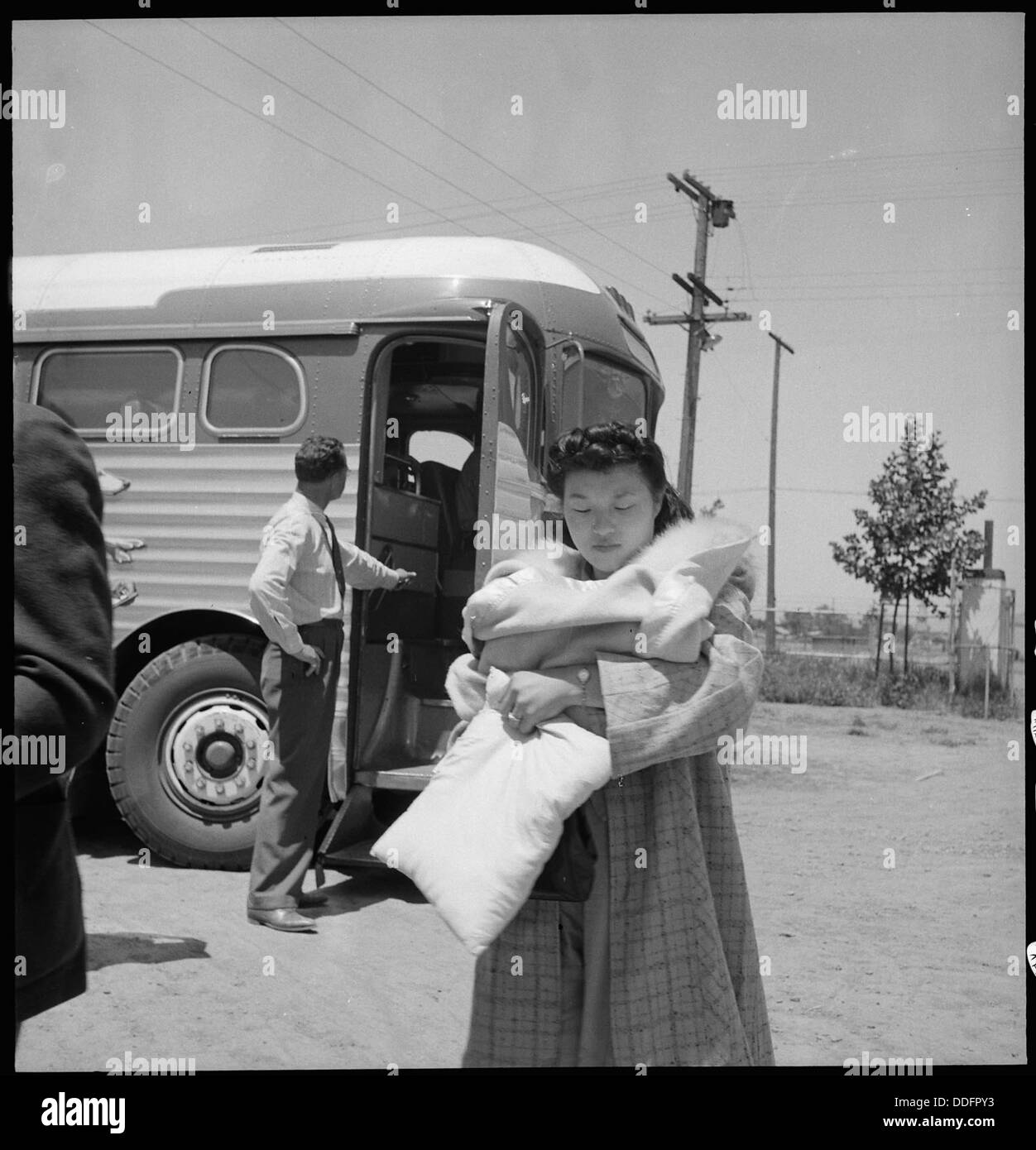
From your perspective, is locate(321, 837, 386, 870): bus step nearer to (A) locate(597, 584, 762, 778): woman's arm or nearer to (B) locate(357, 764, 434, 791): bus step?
(B) locate(357, 764, 434, 791): bus step

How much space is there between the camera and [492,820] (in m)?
2.15

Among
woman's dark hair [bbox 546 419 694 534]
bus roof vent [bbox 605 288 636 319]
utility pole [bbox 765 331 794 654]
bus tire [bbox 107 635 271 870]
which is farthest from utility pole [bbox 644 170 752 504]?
woman's dark hair [bbox 546 419 694 534]

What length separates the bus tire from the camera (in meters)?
5.58

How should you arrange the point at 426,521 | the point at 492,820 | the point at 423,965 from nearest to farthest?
the point at 492,820 → the point at 423,965 → the point at 426,521

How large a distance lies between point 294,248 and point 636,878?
4611 millimetres

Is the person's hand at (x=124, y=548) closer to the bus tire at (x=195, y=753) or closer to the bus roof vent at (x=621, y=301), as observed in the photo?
the bus tire at (x=195, y=753)

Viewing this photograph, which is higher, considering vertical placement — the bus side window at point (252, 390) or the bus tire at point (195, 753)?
the bus side window at point (252, 390)

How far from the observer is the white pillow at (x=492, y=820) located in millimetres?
2098

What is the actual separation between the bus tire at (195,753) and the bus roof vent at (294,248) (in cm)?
195

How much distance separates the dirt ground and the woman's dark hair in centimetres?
143

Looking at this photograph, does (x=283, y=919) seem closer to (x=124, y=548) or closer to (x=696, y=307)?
(x=124, y=548)

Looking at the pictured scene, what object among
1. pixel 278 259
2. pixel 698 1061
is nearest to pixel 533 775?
pixel 698 1061

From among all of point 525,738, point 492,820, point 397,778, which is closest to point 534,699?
point 525,738

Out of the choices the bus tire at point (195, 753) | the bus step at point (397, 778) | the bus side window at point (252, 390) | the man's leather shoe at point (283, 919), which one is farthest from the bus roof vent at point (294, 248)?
the man's leather shoe at point (283, 919)
